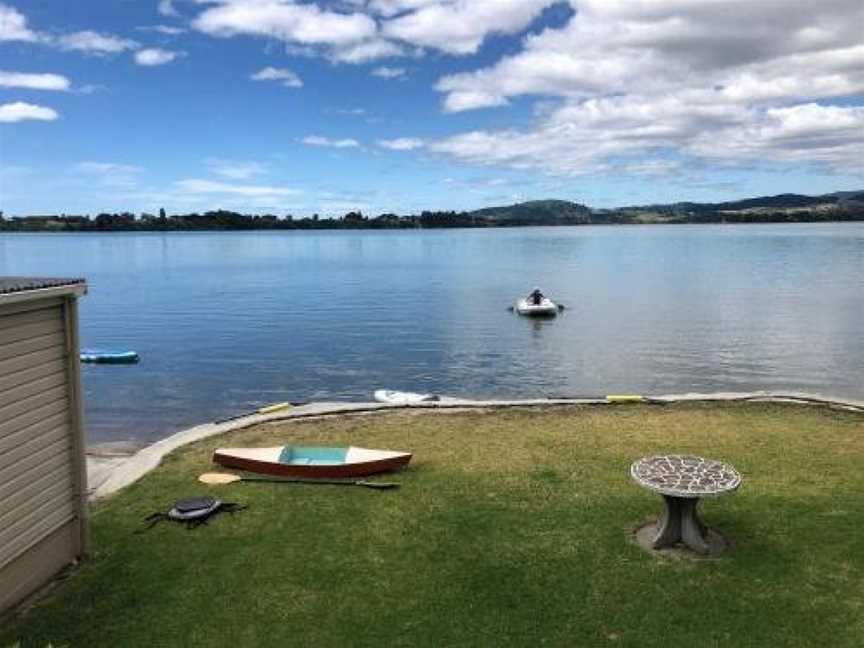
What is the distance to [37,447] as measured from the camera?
984cm

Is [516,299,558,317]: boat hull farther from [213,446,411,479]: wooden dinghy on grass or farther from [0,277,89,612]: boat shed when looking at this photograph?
[0,277,89,612]: boat shed

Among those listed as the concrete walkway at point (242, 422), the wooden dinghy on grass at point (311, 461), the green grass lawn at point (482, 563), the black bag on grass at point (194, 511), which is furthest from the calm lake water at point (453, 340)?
the green grass lawn at point (482, 563)

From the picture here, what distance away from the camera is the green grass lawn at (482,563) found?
889cm

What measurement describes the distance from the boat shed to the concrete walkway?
10.7 feet

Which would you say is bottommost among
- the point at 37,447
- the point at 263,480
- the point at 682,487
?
the point at 263,480

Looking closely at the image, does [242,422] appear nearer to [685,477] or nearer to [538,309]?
[685,477]

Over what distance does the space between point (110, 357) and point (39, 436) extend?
30459mm

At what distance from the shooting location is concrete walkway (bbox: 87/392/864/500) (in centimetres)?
1451

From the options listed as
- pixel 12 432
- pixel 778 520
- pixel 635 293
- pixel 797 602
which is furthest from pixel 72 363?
pixel 635 293

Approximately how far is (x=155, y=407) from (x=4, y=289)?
21.1 m

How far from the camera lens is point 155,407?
95.1 feet

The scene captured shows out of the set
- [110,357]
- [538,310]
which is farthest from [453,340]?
[110,357]

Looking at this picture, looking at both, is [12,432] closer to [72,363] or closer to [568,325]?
[72,363]

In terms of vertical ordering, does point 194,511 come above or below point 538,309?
above
